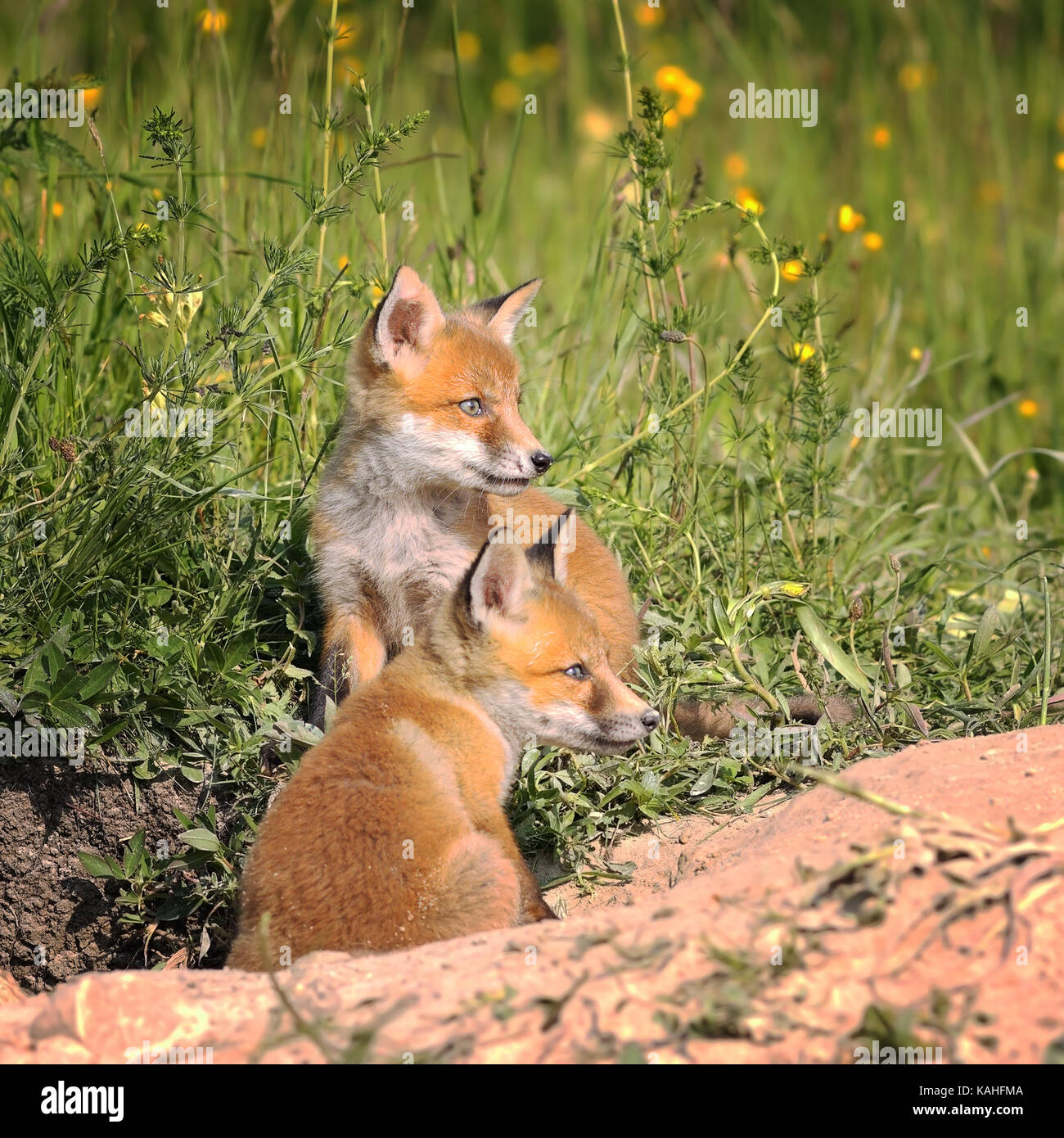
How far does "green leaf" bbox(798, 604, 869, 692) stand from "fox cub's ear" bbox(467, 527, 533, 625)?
1253mm

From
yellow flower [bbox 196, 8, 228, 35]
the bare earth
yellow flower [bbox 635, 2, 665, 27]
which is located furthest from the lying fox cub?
A: yellow flower [bbox 635, 2, 665, 27]

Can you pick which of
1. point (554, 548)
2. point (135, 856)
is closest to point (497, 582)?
point (554, 548)

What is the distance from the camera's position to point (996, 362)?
8477 mm

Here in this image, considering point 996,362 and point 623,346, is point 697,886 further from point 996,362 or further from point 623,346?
point 996,362

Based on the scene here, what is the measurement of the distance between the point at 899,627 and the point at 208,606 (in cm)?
274

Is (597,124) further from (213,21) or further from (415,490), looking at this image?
(415,490)

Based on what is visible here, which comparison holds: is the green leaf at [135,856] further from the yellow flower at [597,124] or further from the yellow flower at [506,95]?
the yellow flower at [506,95]

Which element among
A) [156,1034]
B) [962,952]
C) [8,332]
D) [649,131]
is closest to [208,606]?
[8,332]

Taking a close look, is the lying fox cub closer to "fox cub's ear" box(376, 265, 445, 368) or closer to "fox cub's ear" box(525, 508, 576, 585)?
"fox cub's ear" box(525, 508, 576, 585)

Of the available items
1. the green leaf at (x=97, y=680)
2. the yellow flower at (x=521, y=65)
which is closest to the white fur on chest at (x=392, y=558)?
the green leaf at (x=97, y=680)

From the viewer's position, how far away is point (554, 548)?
4.30 meters

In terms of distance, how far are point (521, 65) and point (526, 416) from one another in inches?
245

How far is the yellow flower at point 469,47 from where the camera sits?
11547 millimetres

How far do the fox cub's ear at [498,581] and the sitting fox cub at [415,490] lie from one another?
2.03 feet
